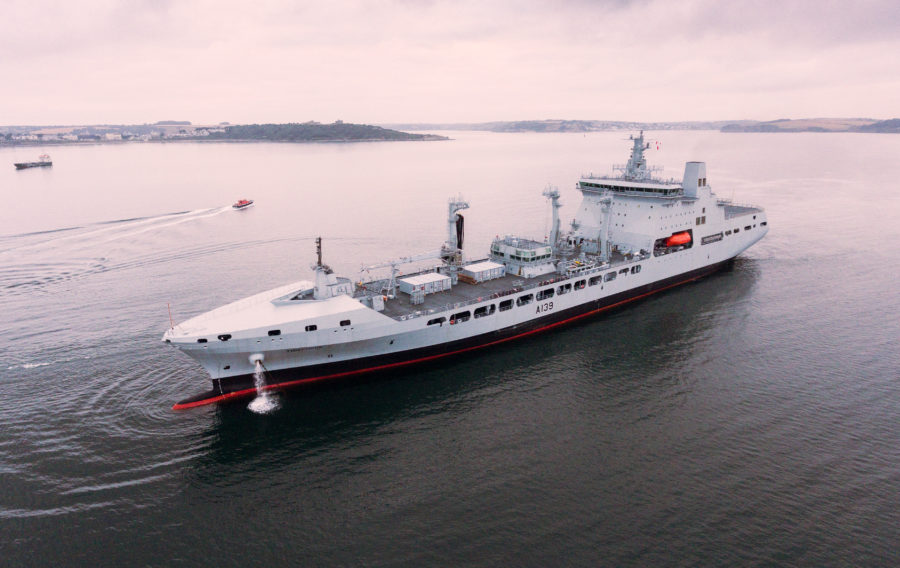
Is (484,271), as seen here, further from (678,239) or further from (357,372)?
(678,239)

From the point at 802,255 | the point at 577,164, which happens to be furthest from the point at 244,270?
the point at 577,164

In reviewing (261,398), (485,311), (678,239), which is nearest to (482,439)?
(485,311)

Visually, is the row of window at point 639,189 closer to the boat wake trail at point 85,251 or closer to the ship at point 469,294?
the ship at point 469,294

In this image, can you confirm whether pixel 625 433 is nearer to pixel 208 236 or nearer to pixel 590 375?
pixel 590 375

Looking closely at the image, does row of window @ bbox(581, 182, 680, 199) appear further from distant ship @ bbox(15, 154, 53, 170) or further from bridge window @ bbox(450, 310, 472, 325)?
distant ship @ bbox(15, 154, 53, 170)

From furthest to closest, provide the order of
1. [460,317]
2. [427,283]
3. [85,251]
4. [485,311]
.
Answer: [85,251]
[427,283]
[485,311]
[460,317]

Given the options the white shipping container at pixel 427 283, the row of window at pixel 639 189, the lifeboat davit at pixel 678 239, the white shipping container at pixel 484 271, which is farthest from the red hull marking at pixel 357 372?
the row of window at pixel 639 189

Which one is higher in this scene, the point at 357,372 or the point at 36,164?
the point at 36,164
